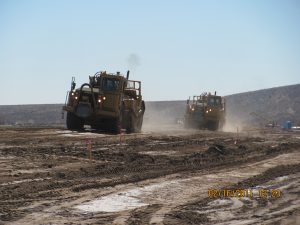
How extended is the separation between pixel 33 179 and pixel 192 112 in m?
25.5

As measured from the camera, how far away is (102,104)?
22.4 meters

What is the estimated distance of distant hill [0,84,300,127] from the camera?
80.2m

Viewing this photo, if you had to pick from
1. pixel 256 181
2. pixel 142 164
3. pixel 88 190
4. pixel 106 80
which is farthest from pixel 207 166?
pixel 106 80

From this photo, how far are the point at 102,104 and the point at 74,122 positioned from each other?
6.24 ft

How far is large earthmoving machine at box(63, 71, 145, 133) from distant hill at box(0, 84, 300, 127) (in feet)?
175

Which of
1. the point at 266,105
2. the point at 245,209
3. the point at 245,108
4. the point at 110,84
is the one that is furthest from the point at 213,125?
the point at 245,108

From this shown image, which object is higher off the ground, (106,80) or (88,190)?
(106,80)

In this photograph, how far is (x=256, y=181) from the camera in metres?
10.2

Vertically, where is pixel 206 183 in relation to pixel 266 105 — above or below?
below

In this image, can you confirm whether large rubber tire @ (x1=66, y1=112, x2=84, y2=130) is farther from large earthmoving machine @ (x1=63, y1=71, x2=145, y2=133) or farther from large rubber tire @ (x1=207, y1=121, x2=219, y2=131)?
large rubber tire @ (x1=207, y1=121, x2=219, y2=131)

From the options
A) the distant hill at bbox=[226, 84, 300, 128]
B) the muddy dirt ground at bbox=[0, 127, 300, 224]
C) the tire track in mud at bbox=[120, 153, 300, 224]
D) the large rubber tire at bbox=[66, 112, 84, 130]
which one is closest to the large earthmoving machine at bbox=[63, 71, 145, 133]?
the large rubber tire at bbox=[66, 112, 84, 130]

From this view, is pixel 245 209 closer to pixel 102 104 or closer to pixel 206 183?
pixel 206 183

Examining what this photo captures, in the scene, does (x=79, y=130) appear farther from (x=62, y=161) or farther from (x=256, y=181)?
(x=256, y=181)

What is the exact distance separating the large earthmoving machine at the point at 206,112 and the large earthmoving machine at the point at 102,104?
10.4 metres
